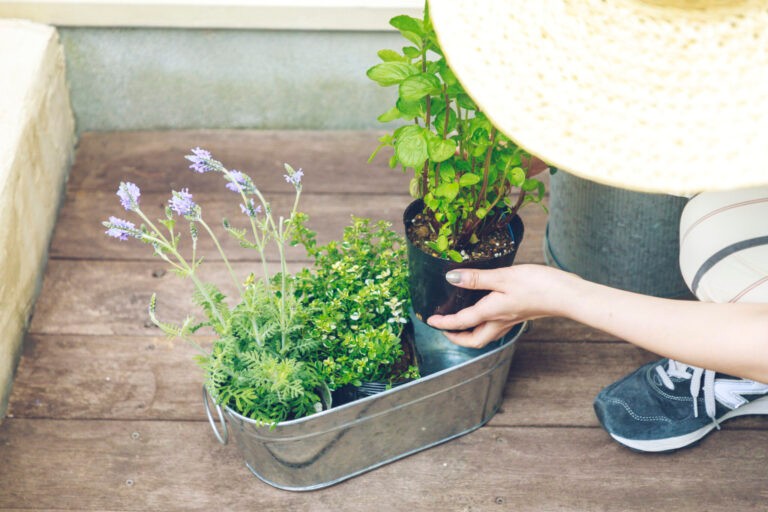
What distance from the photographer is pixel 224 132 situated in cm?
208

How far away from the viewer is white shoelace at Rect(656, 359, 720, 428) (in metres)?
1.35

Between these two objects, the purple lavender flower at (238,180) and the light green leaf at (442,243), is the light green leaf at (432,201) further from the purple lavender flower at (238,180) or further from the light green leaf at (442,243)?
the purple lavender flower at (238,180)

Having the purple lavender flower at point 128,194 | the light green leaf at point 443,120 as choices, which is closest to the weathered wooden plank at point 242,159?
the light green leaf at point 443,120

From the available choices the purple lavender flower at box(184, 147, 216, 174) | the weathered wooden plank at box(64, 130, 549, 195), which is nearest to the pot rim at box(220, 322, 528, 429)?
the purple lavender flower at box(184, 147, 216, 174)

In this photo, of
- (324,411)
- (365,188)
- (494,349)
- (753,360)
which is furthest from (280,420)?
(365,188)

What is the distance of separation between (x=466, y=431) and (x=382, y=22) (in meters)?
1.02

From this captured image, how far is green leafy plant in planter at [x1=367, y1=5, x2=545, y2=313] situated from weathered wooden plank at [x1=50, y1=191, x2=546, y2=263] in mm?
485

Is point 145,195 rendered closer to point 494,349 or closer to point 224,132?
point 224,132

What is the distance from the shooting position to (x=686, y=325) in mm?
1056

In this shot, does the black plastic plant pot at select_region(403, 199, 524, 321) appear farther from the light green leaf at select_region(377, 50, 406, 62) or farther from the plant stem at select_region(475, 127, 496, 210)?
the light green leaf at select_region(377, 50, 406, 62)

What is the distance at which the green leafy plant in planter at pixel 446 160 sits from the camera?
1.03m

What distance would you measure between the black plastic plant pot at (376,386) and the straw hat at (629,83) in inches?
23.3

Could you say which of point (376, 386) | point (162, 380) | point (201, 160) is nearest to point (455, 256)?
point (376, 386)

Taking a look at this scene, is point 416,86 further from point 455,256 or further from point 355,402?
point 355,402
